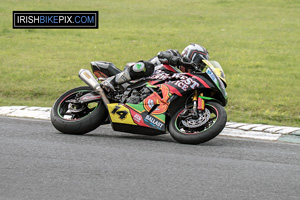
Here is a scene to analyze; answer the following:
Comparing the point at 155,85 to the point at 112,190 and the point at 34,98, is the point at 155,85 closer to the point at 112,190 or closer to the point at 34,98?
the point at 112,190

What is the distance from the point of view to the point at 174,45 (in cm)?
1861

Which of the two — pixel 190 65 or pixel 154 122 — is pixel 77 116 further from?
pixel 190 65

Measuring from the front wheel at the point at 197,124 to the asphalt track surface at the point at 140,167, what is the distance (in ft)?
0.45

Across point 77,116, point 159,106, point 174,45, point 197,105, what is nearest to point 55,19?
point 174,45

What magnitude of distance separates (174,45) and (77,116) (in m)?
10.5

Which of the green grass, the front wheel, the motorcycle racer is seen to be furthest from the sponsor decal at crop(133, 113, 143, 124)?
the green grass

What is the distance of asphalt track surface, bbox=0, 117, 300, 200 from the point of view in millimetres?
5664

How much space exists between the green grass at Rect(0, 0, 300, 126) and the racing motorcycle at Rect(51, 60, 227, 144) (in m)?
2.46

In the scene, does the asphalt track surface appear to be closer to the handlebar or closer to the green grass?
the handlebar

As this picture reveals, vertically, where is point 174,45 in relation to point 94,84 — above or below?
above

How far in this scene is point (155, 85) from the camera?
807cm

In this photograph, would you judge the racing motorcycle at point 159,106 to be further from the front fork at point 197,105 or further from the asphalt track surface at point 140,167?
the asphalt track surface at point 140,167

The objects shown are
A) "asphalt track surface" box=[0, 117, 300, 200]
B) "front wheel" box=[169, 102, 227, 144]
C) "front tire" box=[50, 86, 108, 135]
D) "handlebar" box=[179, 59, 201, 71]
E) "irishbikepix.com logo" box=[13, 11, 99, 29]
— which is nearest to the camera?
"asphalt track surface" box=[0, 117, 300, 200]

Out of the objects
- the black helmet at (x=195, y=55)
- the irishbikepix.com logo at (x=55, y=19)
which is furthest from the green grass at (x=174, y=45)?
the black helmet at (x=195, y=55)
